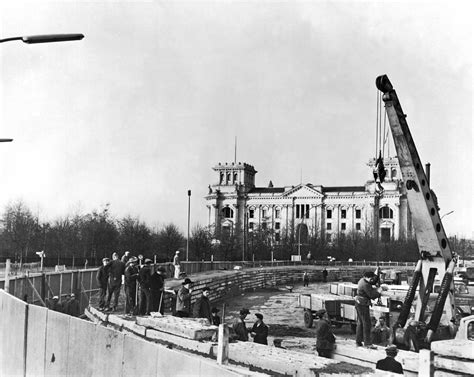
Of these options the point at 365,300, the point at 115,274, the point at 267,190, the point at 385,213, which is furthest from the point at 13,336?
the point at 267,190

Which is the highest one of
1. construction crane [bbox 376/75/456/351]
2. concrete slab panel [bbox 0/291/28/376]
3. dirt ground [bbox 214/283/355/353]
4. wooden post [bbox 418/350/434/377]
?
construction crane [bbox 376/75/456/351]

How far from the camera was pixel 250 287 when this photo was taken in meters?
42.5

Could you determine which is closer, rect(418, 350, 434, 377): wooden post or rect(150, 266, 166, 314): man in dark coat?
rect(418, 350, 434, 377): wooden post

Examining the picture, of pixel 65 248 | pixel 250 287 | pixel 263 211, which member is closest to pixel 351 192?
pixel 263 211

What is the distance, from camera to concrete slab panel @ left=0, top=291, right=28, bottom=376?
11.3 m

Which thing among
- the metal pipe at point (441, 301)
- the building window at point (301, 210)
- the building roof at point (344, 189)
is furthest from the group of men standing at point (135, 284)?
the building roof at point (344, 189)

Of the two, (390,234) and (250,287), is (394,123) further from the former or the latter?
(390,234)

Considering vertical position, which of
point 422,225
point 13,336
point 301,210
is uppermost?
point 301,210

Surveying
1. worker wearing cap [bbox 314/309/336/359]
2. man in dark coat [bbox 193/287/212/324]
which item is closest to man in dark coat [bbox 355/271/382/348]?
worker wearing cap [bbox 314/309/336/359]

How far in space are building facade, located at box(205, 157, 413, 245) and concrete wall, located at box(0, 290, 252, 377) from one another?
99.6 metres

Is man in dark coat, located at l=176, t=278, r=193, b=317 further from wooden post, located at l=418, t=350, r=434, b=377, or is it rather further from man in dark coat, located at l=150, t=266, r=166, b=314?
wooden post, located at l=418, t=350, r=434, b=377

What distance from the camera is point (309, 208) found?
129750mm

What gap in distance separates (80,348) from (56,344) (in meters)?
0.91

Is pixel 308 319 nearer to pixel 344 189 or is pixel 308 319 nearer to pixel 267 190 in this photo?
pixel 344 189
